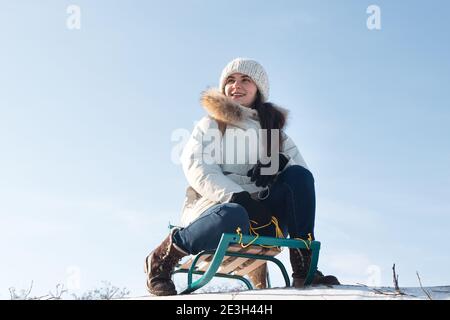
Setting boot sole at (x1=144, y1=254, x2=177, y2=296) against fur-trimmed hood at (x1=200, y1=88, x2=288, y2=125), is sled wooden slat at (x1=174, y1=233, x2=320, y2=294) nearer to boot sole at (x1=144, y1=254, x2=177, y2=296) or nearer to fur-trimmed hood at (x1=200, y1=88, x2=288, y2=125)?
boot sole at (x1=144, y1=254, x2=177, y2=296)

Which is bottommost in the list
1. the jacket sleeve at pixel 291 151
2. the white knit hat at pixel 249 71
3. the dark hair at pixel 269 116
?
the jacket sleeve at pixel 291 151

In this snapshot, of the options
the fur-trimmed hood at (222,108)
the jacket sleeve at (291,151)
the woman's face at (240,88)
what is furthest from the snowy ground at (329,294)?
the woman's face at (240,88)

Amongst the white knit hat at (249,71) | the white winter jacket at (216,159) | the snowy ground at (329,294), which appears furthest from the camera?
the white knit hat at (249,71)

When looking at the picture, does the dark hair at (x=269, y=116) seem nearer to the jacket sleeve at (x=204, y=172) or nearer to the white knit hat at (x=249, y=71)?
the white knit hat at (x=249, y=71)

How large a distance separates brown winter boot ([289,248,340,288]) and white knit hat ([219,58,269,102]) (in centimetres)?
121

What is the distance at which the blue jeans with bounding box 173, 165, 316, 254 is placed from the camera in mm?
2869

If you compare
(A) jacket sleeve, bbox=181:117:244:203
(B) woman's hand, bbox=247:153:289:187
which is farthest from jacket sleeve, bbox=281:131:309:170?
(A) jacket sleeve, bbox=181:117:244:203

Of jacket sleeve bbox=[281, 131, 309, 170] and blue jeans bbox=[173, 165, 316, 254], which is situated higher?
jacket sleeve bbox=[281, 131, 309, 170]

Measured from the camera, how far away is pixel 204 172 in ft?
10.2

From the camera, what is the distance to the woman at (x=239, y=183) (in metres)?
2.94

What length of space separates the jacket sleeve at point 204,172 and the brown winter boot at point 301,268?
0.46m
